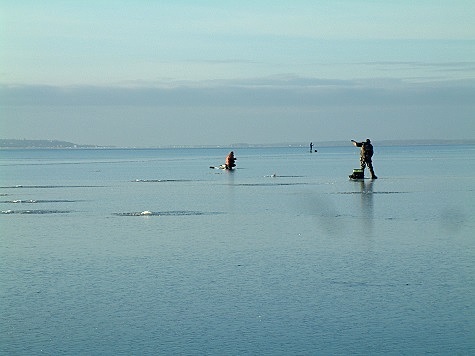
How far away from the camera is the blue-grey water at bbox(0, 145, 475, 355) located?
13.3m

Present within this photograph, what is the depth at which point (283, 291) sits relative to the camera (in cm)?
1656

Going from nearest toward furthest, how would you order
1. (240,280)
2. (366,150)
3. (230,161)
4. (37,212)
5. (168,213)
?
(240,280)
(168,213)
(37,212)
(366,150)
(230,161)

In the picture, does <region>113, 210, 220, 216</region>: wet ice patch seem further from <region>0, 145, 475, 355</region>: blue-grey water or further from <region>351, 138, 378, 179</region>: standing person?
<region>351, 138, 378, 179</region>: standing person

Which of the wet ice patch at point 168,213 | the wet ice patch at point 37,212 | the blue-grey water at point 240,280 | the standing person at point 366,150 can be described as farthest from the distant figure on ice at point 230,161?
the wet ice patch at point 168,213

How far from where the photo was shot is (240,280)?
58.2 ft

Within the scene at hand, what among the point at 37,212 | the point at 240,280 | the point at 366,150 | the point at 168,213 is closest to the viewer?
the point at 240,280

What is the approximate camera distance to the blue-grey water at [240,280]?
522 inches

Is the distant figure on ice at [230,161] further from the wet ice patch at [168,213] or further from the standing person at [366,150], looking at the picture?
the wet ice patch at [168,213]

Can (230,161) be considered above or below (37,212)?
below

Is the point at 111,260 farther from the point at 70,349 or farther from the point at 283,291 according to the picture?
the point at 70,349

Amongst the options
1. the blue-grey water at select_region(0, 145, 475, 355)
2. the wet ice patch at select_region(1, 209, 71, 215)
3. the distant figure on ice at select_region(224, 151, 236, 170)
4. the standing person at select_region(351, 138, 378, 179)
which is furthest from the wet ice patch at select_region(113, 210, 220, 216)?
the distant figure on ice at select_region(224, 151, 236, 170)

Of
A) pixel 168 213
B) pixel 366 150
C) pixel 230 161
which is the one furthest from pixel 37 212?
pixel 230 161

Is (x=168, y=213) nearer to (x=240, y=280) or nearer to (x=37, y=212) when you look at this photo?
(x=37, y=212)

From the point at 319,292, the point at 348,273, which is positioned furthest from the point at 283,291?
the point at 348,273
